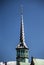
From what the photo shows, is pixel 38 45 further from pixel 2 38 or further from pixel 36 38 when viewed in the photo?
pixel 2 38

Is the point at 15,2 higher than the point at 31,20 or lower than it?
higher

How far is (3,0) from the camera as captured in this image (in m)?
3.41

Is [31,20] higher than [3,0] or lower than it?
lower

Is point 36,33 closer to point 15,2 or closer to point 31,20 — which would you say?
point 31,20

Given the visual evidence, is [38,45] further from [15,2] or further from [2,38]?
[15,2]

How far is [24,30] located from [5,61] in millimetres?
594

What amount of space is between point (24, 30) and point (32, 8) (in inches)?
15.9

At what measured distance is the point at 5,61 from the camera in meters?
3.21

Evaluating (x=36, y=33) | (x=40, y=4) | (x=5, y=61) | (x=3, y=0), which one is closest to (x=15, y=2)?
(x=3, y=0)

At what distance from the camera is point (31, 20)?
335cm

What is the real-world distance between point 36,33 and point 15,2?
0.64 meters

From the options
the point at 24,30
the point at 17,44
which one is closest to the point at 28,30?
the point at 24,30

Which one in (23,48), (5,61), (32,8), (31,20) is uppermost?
(32,8)

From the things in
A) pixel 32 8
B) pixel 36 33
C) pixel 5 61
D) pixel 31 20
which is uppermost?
pixel 32 8
